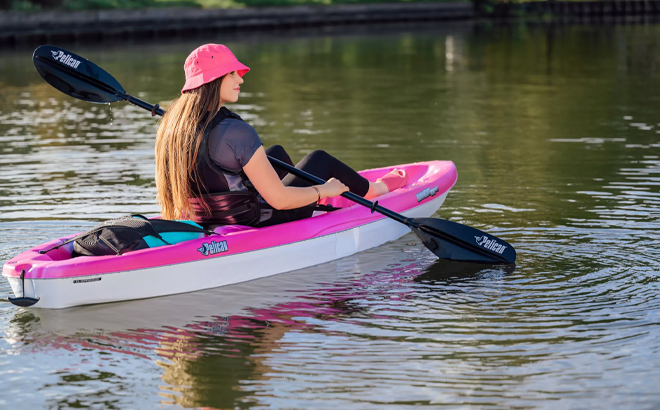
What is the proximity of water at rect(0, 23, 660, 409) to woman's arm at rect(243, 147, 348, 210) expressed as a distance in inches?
19.8

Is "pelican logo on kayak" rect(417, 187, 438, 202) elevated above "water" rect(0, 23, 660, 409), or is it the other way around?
"pelican logo on kayak" rect(417, 187, 438, 202)

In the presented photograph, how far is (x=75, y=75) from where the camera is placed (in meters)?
6.71

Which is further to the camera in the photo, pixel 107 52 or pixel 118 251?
pixel 107 52

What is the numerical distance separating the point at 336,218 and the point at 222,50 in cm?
149

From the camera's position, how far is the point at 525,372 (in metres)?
4.33

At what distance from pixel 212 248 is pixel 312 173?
3.40ft

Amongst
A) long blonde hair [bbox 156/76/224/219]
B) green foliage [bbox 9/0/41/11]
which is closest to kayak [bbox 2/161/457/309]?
long blonde hair [bbox 156/76/224/219]

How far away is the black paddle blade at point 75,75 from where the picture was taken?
6.64 metres

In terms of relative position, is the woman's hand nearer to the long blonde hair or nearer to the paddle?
the paddle

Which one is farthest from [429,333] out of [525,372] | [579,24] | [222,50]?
[579,24]

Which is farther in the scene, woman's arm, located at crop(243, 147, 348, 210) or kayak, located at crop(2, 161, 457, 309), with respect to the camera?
woman's arm, located at crop(243, 147, 348, 210)

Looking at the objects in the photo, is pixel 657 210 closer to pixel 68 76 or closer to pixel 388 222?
pixel 388 222

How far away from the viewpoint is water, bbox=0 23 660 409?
4250 millimetres

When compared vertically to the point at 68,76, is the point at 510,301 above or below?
below
